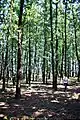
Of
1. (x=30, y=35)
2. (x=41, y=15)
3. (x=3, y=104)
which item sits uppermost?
(x=41, y=15)

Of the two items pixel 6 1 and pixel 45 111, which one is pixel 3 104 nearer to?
pixel 45 111

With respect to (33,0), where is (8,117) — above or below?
below

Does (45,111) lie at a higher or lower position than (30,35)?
lower

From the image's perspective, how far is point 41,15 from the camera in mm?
46469

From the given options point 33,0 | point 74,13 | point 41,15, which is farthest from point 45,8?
point 33,0

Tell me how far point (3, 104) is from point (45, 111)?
15.7ft

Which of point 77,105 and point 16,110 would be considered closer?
point 16,110

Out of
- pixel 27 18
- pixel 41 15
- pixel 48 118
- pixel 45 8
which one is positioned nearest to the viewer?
pixel 48 118

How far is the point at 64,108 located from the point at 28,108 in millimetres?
2664

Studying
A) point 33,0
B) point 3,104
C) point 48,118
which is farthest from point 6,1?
point 48,118

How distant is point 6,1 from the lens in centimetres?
2905

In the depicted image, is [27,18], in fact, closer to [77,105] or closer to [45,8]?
[45,8]

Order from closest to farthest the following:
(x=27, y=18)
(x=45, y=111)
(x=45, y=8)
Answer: (x=45, y=111), (x=27, y=18), (x=45, y=8)

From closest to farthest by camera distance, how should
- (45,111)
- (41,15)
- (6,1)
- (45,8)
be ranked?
(45,111), (6,1), (45,8), (41,15)
